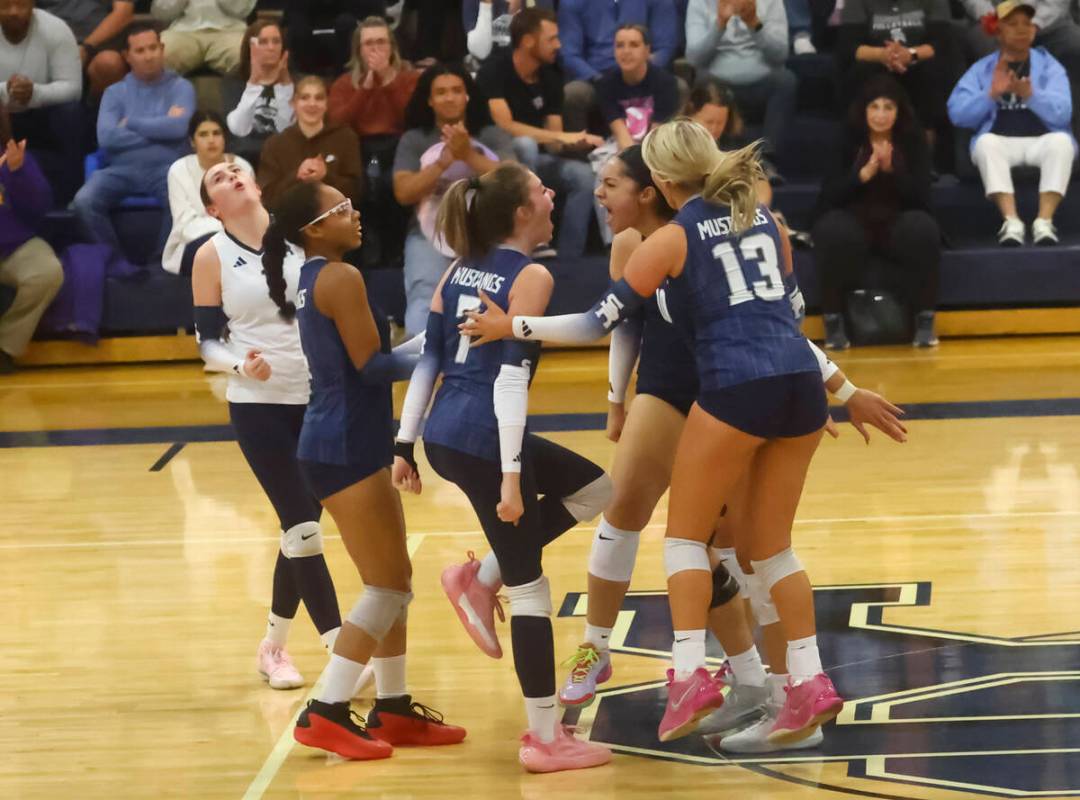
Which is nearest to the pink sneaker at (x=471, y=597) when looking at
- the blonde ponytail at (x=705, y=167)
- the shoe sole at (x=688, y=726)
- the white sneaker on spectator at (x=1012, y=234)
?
the shoe sole at (x=688, y=726)

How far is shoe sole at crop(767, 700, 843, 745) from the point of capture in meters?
4.40

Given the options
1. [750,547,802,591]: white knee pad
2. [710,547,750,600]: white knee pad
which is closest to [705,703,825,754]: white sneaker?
[750,547,802,591]: white knee pad

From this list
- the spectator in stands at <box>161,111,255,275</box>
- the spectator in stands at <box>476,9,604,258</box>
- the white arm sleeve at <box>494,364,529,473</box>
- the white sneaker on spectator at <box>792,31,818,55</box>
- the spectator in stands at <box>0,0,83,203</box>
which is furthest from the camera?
the white sneaker on spectator at <box>792,31,818,55</box>

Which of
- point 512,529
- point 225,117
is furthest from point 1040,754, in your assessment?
point 225,117

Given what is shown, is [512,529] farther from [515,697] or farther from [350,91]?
[350,91]

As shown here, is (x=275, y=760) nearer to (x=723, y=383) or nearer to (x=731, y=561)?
(x=731, y=561)

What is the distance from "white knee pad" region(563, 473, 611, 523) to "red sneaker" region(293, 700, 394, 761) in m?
0.81

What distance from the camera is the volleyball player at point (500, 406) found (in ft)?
14.4

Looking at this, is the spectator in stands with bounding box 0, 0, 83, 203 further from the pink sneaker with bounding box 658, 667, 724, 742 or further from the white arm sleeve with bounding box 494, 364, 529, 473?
the pink sneaker with bounding box 658, 667, 724, 742

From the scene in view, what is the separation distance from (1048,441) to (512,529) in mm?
4347

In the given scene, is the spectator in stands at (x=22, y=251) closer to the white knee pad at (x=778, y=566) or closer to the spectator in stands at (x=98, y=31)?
the spectator in stands at (x=98, y=31)

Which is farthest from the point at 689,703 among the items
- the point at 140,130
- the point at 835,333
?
the point at 140,130

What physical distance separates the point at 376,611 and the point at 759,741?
3.56 ft

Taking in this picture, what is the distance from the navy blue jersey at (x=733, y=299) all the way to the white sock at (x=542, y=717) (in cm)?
92
